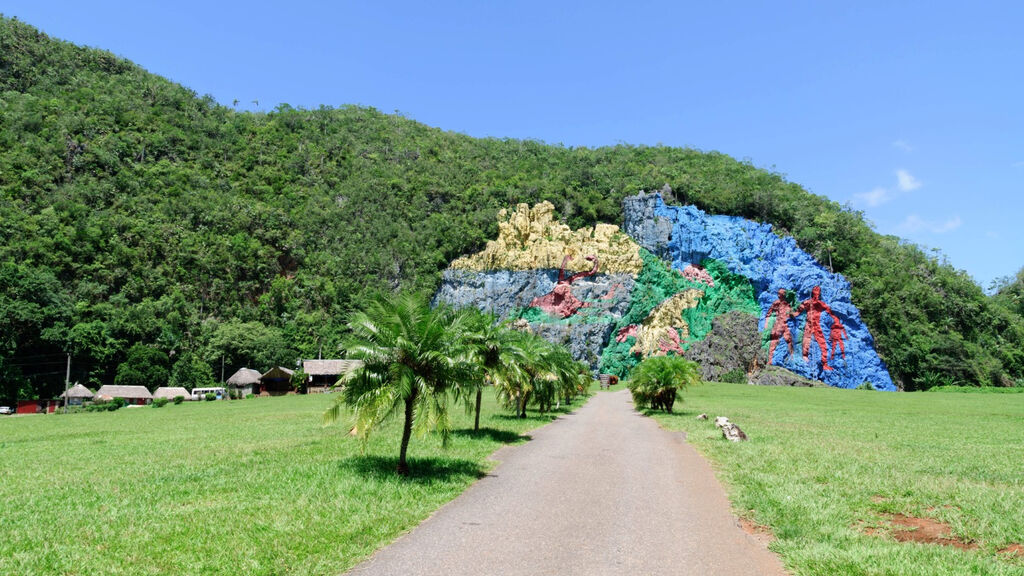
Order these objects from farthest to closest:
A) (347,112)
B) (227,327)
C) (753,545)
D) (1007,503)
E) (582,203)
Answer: (347,112) < (582,203) < (227,327) < (1007,503) < (753,545)

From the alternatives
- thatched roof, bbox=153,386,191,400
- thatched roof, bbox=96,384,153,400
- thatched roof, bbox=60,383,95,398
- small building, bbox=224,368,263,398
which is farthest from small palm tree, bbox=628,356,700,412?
thatched roof, bbox=60,383,95,398

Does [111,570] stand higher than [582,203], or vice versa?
[582,203]

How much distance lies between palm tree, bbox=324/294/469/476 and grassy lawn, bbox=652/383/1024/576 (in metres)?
7.00

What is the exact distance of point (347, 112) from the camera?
14088cm

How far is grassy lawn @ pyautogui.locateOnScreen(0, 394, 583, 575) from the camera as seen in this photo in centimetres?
731

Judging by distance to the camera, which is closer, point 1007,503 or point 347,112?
point 1007,503

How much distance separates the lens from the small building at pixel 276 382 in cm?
7062

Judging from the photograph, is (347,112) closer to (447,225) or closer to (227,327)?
(447,225)

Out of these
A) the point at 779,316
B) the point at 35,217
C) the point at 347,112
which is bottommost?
the point at 779,316

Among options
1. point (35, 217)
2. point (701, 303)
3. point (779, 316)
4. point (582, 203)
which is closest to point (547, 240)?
point (582, 203)

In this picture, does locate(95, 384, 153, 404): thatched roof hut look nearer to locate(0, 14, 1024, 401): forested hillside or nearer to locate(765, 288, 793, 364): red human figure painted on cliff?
locate(0, 14, 1024, 401): forested hillside

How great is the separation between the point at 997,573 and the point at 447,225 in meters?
95.3

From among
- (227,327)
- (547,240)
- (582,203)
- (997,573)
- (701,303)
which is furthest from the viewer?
(582,203)

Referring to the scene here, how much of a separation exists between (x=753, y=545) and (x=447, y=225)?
9343 cm
